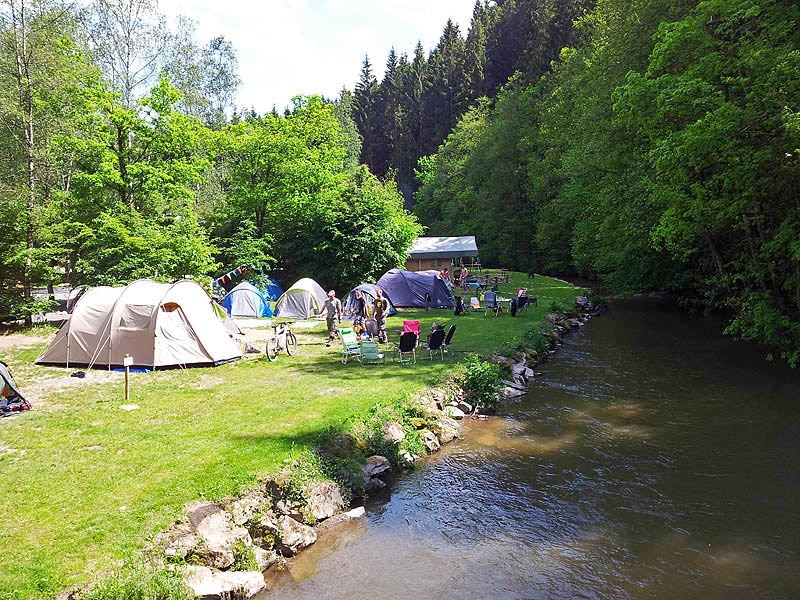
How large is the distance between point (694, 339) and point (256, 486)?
1778cm

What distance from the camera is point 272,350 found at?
45.8 feet

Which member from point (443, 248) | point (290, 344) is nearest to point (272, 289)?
point (290, 344)

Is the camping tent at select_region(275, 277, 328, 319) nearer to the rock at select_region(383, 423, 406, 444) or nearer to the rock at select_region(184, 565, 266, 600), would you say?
the rock at select_region(383, 423, 406, 444)

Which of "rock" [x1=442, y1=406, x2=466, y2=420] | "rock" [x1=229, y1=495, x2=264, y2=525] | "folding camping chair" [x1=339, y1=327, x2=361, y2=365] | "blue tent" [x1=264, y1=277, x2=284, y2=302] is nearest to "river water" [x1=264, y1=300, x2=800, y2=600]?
"rock" [x1=442, y1=406, x2=466, y2=420]

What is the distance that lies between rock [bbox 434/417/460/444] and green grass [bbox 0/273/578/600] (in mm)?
1007

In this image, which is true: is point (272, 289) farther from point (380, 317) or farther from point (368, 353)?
point (368, 353)

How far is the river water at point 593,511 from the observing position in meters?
5.71

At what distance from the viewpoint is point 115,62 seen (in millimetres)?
25641

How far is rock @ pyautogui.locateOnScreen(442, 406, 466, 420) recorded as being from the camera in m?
10.7

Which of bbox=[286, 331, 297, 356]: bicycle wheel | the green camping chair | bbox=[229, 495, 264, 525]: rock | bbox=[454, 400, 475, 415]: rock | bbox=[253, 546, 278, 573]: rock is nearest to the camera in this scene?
bbox=[253, 546, 278, 573]: rock

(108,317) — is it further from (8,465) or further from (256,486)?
(256,486)

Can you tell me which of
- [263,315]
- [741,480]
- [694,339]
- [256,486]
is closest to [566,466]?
[741,480]

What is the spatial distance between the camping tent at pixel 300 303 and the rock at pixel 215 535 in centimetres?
1525

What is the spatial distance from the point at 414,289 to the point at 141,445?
1654 cm
